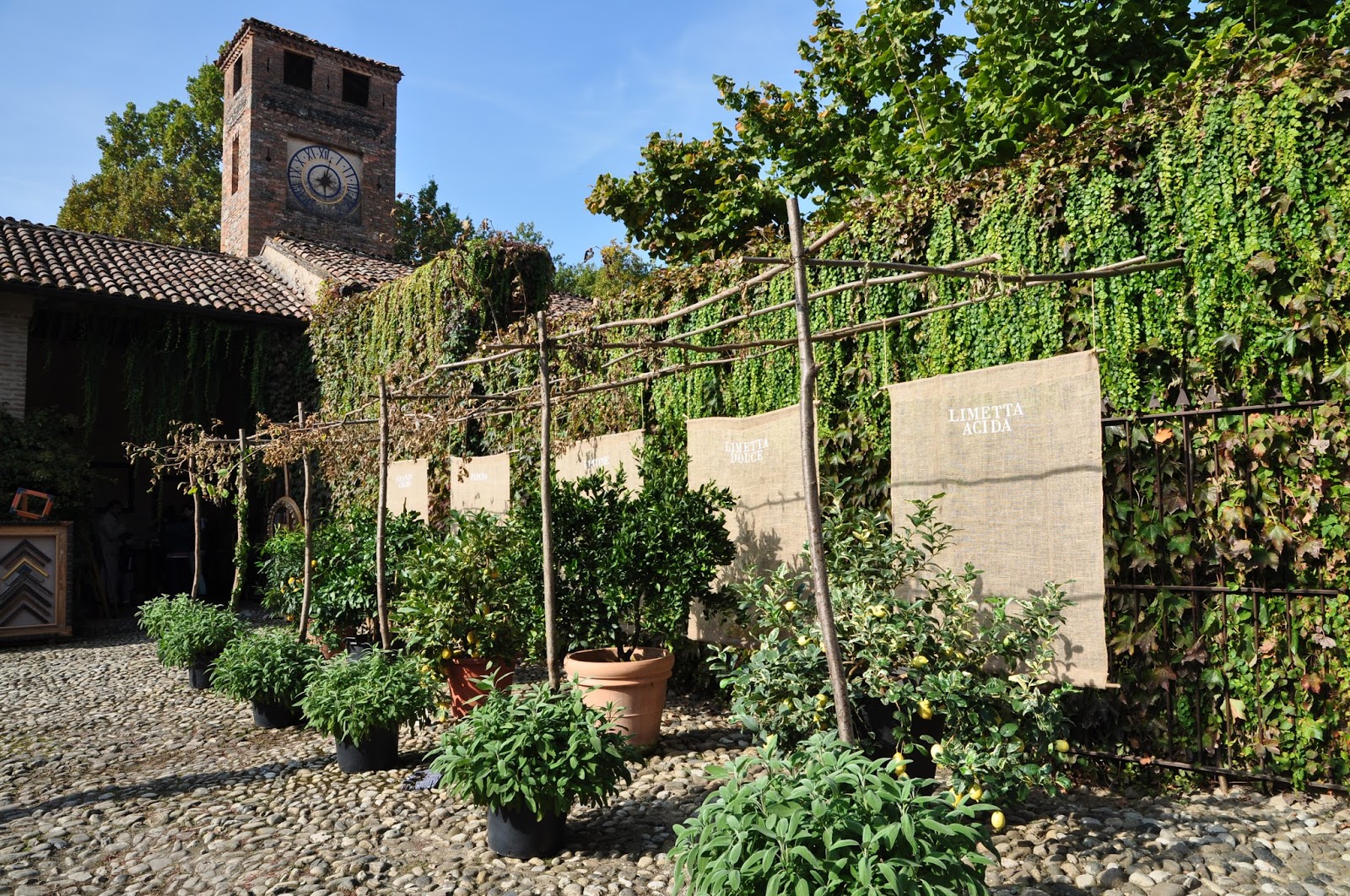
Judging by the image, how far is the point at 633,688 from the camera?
197 inches

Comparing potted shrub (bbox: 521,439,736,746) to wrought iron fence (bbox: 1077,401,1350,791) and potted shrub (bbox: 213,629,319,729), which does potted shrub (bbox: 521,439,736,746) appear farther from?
wrought iron fence (bbox: 1077,401,1350,791)

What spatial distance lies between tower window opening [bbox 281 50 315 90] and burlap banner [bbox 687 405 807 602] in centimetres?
1763

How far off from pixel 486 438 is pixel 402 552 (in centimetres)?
198

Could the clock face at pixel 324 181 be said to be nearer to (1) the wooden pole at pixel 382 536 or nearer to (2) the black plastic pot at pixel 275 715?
(1) the wooden pole at pixel 382 536

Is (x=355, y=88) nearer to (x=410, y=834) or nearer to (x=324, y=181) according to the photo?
(x=324, y=181)

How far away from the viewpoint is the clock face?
1905 centimetres

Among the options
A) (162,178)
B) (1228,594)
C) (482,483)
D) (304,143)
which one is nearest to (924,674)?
(1228,594)

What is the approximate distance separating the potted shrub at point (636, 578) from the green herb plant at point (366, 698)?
891 mm

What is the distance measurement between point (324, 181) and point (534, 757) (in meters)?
19.0

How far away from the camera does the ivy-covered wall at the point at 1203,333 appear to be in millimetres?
3709

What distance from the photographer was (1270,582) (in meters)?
3.83

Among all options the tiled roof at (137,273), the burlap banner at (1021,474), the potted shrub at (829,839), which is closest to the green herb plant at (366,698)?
the potted shrub at (829,839)

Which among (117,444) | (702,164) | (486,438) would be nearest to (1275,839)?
(486,438)

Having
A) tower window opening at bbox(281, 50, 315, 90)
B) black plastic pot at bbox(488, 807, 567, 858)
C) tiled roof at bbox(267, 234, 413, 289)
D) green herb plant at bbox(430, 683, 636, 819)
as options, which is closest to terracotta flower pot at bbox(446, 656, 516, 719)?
green herb plant at bbox(430, 683, 636, 819)
